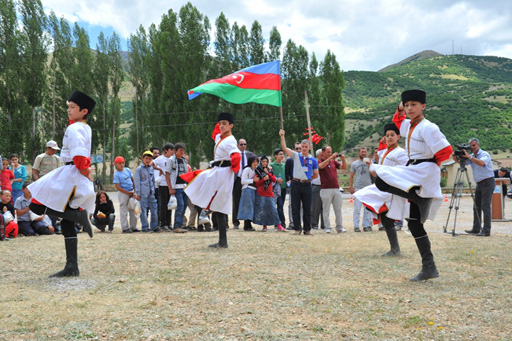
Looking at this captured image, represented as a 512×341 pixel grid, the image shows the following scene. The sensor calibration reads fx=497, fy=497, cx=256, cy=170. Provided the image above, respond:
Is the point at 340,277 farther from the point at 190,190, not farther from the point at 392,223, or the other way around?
the point at 190,190

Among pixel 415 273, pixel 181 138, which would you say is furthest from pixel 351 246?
pixel 181 138

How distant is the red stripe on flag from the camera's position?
10.4 metres

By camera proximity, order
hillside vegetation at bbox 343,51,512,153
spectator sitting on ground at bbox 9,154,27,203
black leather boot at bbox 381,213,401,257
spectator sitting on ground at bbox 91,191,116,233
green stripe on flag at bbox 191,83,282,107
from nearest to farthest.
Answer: black leather boot at bbox 381,213,401,257
green stripe on flag at bbox 191,83,282,107
spectator sitting on ground at bbox 91,191,116,233
spectator sitting on ground at bbox 9,154,27,203
hillside vegetation at bbox 343,51,512,153

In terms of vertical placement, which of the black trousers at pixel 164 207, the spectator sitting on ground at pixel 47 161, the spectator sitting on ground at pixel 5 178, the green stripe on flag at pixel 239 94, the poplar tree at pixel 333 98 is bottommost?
the black trousers at pixel 164 207

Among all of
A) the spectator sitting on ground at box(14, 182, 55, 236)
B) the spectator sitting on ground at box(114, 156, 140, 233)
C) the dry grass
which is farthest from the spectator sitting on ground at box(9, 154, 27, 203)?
the dry grass

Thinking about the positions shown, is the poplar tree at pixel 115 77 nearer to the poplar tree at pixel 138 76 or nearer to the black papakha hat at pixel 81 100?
the poplar tree at pixel 138 76

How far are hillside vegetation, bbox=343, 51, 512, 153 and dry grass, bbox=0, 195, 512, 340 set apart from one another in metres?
60.0

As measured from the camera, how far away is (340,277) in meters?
5.89

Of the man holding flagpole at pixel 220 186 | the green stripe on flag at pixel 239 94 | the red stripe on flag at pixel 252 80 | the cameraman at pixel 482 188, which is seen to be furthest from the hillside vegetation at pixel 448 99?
the man holding flagpole at pixel 220 186

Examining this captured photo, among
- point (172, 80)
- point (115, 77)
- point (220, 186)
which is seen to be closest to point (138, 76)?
point (115, 77)

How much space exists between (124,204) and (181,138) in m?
28.6

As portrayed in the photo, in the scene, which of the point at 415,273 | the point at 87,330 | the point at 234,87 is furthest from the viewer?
the point at 234,87

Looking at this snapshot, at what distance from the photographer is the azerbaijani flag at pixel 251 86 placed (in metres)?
10.2

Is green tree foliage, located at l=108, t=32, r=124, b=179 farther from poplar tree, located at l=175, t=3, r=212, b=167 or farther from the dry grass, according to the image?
the dry grass
